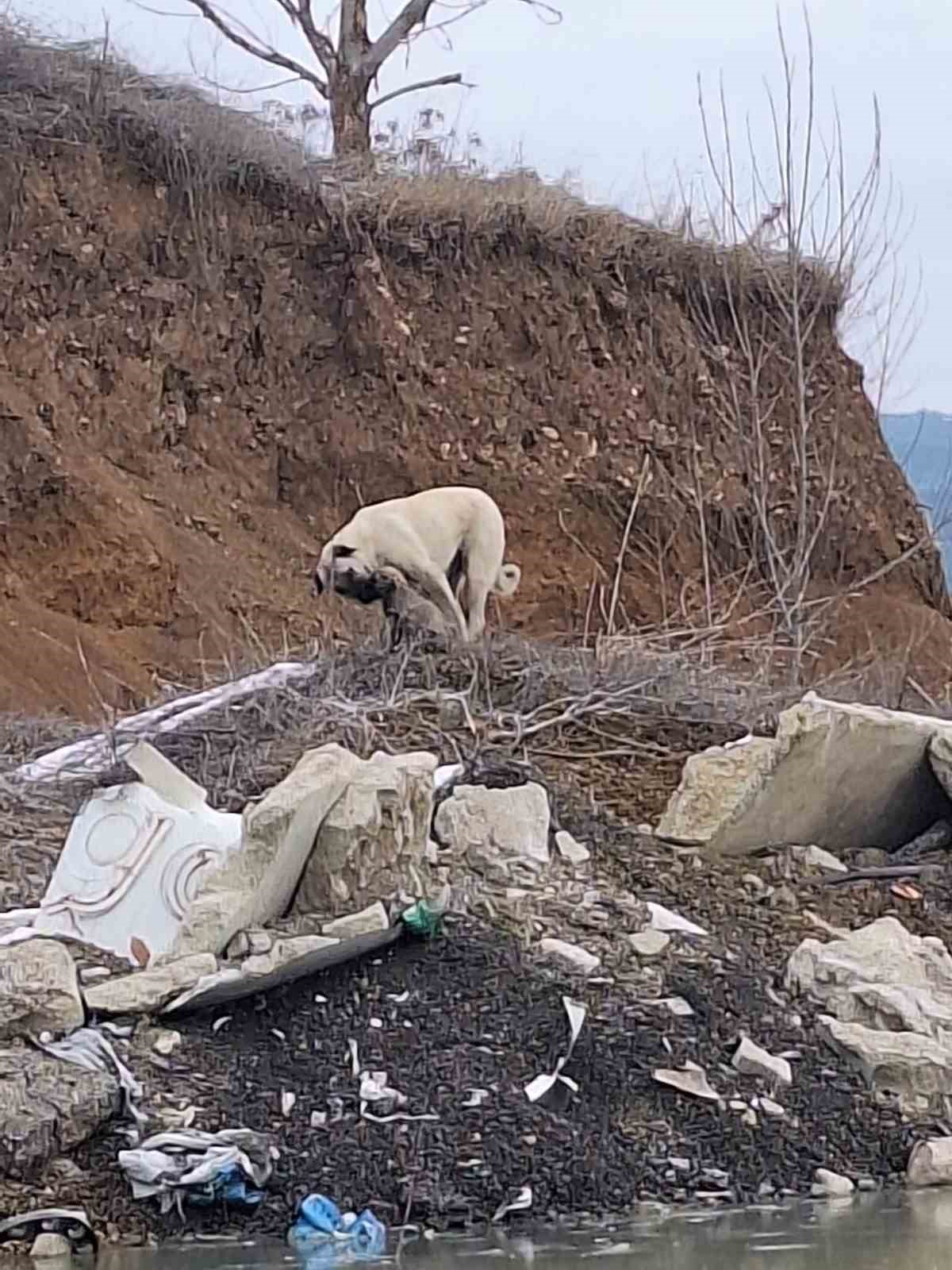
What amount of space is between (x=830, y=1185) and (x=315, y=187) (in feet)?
47.0

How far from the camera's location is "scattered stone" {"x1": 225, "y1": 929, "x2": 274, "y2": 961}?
5629 mm

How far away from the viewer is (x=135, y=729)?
844cm

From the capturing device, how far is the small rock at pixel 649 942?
239 inches

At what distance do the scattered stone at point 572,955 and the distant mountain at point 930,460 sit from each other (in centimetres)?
1213

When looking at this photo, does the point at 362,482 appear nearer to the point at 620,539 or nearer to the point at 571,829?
the point at 620,539

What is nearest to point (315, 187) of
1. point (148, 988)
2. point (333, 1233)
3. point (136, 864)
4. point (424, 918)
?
point (136, 864)

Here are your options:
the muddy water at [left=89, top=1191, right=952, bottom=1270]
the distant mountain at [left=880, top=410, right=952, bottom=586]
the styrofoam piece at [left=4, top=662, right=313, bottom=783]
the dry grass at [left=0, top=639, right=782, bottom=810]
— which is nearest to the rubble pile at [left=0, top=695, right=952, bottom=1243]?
the muddy water at [left=89, top=1191, right=952, bottom=1270]

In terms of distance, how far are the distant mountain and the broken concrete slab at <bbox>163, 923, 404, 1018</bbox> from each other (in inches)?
502

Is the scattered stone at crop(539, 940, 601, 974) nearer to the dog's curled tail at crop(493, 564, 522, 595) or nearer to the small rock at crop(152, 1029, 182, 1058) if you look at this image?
the small rock at crop(152, 1029, 182, 1058)

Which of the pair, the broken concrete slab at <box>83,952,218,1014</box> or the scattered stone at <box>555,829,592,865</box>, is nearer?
the broken concrete slab at <box>83,952,218,1014</box>

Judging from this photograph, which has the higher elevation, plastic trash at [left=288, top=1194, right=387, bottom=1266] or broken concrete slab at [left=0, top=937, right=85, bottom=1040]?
broken concrete slab at [left=0, top=937, right=85, bottom=1040]

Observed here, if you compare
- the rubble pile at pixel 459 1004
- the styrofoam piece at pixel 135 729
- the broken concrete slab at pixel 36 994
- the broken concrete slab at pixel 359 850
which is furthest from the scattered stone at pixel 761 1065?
the styrofoam piece at pixel 135 729

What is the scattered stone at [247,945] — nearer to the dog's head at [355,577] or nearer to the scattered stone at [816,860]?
the scattered stone at [816,860]

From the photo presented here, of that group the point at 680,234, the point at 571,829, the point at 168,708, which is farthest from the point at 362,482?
the point at 571,829
